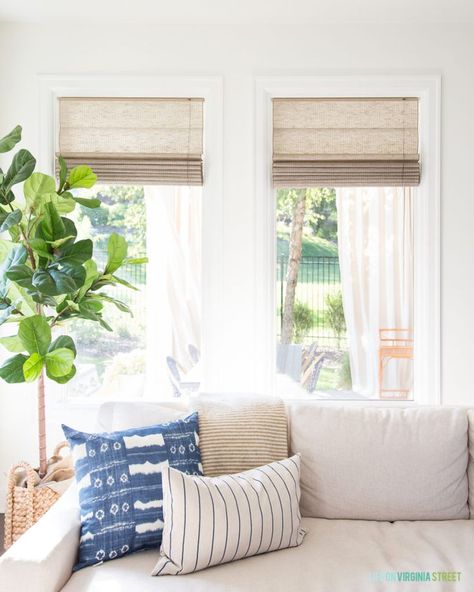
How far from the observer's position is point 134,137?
3.39m

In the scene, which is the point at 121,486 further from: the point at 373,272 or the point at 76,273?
the point at 373,272

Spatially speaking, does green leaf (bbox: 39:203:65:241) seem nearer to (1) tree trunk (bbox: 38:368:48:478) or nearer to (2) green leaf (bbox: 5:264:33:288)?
(2) green leaf (bbox: 5:264:33:288)

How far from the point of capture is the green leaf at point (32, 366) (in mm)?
2341

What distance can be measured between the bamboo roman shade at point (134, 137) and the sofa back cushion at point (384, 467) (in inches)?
66.9

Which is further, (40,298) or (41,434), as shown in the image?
(41,434)

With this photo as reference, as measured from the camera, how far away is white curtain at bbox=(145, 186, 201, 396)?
3.47 meters

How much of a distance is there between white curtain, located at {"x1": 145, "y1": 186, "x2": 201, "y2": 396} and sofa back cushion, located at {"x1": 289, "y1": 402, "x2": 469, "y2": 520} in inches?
51.9

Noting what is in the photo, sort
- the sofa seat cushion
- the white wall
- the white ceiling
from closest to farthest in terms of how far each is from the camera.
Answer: the sofa seat cushion < the white ceiling < the white wall

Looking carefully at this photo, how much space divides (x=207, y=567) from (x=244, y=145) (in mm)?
2258

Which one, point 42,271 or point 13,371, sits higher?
point 42,271

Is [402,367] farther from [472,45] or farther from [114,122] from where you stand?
[114,122]

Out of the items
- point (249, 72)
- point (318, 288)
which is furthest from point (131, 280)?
point (249, 72)

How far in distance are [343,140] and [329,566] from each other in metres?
2.28

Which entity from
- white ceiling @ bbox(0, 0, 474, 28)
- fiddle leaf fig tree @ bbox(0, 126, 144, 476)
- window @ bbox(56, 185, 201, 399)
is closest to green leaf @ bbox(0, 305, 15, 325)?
fiddle leaf fig tree @ bbox(0, 126, 144, 476)
